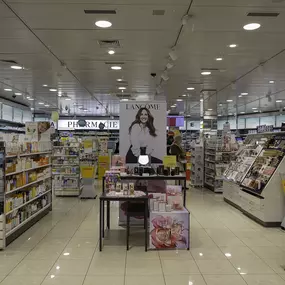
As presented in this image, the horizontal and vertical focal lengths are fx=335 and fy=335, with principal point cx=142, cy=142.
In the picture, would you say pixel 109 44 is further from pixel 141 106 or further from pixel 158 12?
pixel 158 12

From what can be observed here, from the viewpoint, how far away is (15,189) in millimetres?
5523

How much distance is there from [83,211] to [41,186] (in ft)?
4.19

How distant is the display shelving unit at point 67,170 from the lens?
9875mm

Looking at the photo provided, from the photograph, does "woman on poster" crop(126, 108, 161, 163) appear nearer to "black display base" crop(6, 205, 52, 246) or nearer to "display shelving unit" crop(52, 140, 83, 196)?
"black display base" crop(6, 205, 52, 246)

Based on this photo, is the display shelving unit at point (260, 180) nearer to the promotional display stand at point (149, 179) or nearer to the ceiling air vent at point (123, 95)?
the promotional display stand at point (149, 179)

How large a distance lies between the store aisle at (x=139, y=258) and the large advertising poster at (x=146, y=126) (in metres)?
1.54

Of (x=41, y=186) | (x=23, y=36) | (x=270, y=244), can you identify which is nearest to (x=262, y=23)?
(x=270, y=244)

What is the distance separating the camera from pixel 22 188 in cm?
610

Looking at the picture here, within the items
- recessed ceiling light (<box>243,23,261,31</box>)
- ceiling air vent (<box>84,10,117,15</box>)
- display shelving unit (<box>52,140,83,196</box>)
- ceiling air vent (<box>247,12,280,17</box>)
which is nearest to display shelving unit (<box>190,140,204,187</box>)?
display shelving unit (<box>52,140,83,196</box>)

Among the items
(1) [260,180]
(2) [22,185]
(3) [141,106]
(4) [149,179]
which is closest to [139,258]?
(4) [149,179]

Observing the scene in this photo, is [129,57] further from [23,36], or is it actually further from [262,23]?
[262,23]

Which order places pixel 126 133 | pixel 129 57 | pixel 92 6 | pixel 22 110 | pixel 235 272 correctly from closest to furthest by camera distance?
pixel 235 272 < pixel 92 6 < pixel 126 133 < pixel 129 57 < pixel 22 110

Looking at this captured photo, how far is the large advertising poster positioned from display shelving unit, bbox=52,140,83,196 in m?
4.03

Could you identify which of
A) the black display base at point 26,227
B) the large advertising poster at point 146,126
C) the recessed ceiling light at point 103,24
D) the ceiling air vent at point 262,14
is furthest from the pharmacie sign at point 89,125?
the ceiling air vent at point 262,14
